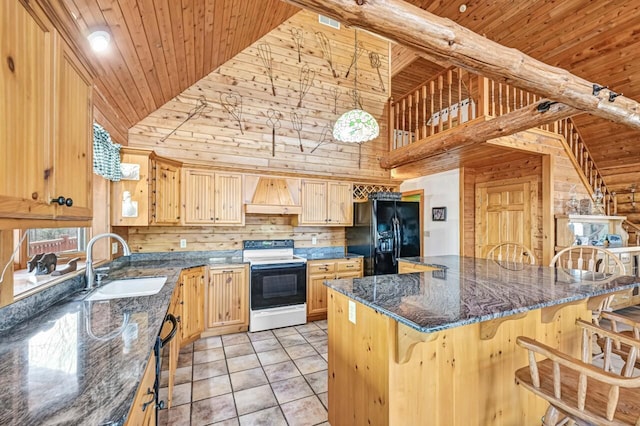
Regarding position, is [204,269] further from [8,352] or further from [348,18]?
[348,18]

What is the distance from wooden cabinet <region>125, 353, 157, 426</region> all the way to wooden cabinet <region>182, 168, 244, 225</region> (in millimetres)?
2715

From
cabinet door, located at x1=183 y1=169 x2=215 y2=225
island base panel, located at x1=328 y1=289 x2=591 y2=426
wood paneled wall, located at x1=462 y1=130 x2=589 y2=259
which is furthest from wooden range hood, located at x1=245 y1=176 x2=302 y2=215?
wood paneled wall, located at x1=462 y1=130 x2=589 y2=259

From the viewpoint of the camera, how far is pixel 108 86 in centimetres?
252

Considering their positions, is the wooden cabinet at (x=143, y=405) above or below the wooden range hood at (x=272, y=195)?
below

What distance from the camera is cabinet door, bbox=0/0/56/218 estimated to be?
34.4 inches

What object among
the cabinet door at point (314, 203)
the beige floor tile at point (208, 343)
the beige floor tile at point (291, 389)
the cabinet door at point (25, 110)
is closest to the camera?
the cabinet door at point (25, 110)

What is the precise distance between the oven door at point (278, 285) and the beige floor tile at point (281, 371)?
97cm

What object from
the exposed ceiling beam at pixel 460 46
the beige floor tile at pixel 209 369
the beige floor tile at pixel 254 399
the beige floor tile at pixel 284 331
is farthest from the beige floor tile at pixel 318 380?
the exposed ceiling beam at pixel 460 46

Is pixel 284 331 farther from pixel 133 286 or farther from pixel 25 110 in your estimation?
pixel 25 110

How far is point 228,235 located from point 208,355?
165 centimetres

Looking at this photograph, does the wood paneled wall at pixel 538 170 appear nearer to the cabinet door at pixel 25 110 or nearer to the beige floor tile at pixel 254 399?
the beige floor tile at pixel 254 399

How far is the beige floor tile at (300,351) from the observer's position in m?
3.10

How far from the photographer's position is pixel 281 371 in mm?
2773

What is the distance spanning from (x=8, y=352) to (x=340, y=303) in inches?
60.3
